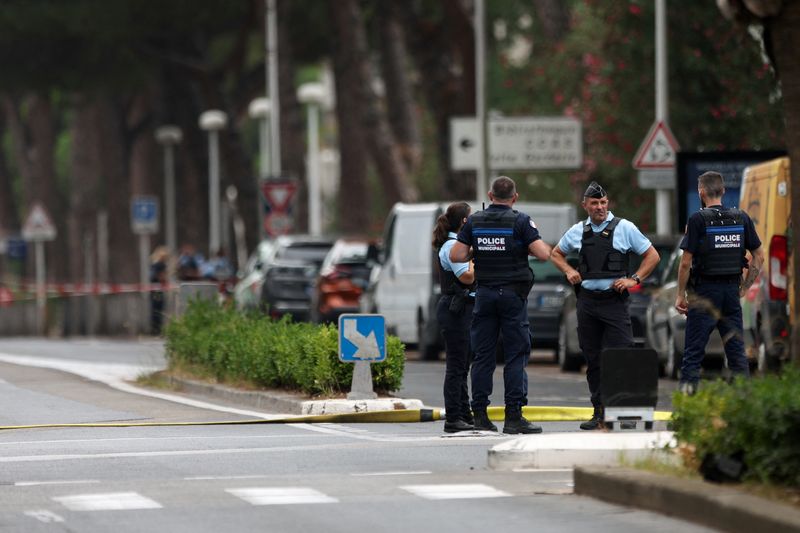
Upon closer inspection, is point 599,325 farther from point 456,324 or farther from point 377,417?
point 377,417

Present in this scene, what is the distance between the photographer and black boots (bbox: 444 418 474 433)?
52.7 feet

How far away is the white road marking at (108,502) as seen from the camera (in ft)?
37.4

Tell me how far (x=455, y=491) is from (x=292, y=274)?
2406 centimetres

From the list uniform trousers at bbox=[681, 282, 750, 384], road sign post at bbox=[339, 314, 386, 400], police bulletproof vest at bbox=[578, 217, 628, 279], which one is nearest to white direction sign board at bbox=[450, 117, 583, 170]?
road sign post at bbox=[339, 314, 386, 400]

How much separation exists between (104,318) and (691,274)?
3032 cm

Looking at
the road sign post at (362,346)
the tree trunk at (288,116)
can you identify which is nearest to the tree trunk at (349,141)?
the tree trunk at (288,116)

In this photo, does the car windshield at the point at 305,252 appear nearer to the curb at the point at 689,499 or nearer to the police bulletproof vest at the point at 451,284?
the police bulletproof vest at the point at 451,284

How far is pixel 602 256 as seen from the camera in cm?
1583

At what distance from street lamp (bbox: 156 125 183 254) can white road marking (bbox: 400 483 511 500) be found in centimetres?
4063

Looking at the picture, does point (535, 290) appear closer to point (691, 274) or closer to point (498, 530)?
point (691, 274)

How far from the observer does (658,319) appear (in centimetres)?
2406

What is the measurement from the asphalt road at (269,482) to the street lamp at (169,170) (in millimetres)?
34998

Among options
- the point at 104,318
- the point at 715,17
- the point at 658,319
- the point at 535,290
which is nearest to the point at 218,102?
the point at 104,318

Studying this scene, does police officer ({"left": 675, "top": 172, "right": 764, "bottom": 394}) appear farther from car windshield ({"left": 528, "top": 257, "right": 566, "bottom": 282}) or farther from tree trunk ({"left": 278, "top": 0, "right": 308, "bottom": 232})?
tree trunk ({"left": 278, "top": 0, "right": 308, "bottom": 232})
